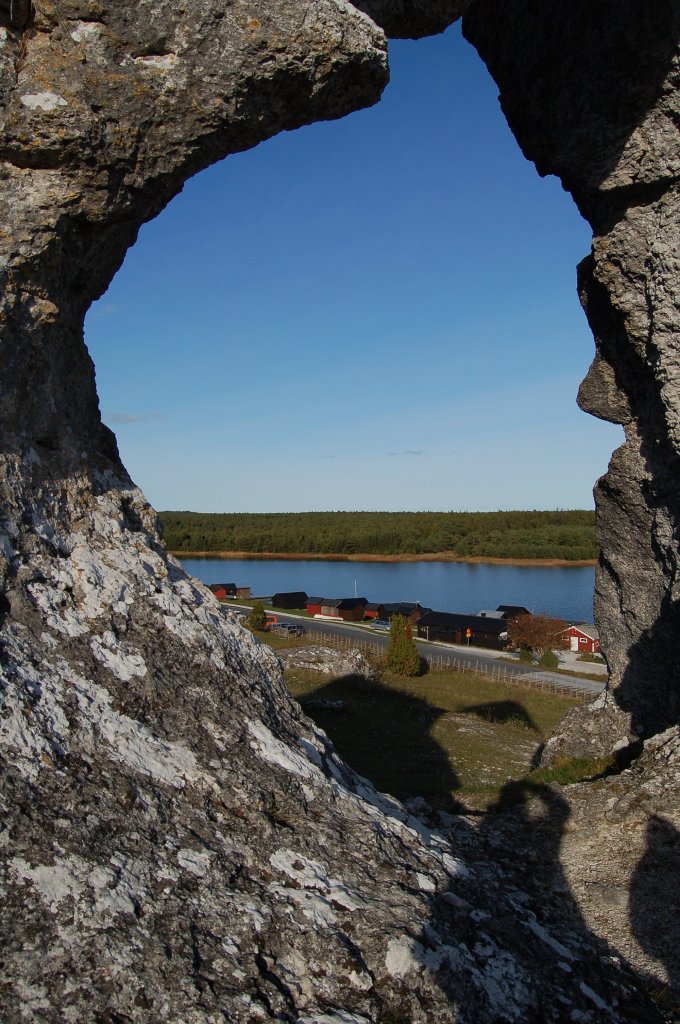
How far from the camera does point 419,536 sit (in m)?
131

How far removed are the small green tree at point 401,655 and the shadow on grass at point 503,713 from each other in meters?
4.48

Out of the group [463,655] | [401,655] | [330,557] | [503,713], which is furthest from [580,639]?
[330,557]

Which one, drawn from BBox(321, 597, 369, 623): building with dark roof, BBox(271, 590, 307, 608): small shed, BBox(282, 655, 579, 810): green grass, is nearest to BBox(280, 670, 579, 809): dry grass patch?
BBox(282, 655, 579, 810): green grass

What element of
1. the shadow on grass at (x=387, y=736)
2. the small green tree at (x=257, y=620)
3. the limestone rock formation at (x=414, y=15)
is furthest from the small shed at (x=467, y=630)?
the limestone rock formation at (x=414, y=15)

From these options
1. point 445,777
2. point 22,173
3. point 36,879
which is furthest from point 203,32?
point 445,777

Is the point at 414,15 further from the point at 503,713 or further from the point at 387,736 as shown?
the point at 503,713

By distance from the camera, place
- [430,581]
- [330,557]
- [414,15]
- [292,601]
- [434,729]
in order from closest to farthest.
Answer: [414,15]
[434,729]
[292,601]
[430,581]
[330,557]

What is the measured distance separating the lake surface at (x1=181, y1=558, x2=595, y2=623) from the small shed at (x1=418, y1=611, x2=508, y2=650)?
54.2ft

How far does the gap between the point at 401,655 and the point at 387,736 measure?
12.4 metres

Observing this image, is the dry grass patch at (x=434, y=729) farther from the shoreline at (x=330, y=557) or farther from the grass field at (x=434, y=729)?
the shoreline at (x=330, y=557)

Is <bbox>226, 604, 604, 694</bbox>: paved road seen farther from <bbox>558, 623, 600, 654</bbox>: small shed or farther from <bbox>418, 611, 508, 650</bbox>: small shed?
<bbox>558, 623, 600, 654</bbox>: small shed

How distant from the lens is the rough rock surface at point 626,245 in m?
9.38

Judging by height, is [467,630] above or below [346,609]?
above

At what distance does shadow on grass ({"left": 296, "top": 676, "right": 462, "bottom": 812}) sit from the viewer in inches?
434
